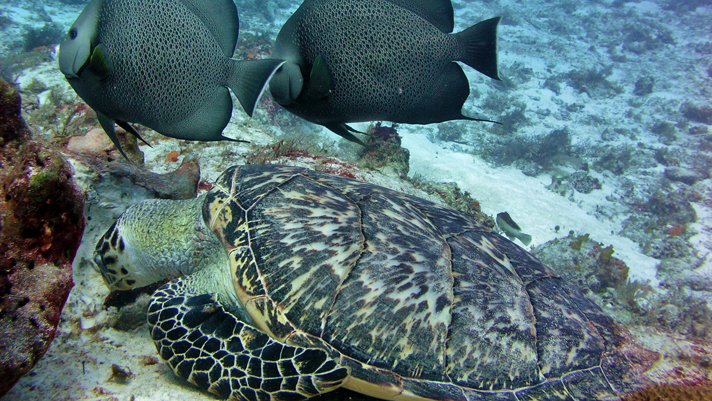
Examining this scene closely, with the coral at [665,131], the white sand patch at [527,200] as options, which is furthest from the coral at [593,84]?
the white sand patch at [527,200]

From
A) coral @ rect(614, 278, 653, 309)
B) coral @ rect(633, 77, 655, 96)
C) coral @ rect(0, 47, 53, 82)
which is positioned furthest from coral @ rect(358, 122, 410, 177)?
coral @ rect(633, 77, 655, 96)

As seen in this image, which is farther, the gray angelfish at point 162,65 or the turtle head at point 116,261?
the turtle head at point 116,261

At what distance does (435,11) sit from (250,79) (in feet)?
3.26

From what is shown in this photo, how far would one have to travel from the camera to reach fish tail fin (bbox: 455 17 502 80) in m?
1.44

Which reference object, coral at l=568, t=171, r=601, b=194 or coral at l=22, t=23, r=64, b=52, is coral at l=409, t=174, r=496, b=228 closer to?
coral at l=568, t=171, r=601, b=194

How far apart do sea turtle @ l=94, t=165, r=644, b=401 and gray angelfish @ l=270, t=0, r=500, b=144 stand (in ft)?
2.58

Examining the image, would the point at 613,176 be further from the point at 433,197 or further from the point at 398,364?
the point at 398,364

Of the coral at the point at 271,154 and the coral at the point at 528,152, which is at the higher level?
the coral at the point at 271,154

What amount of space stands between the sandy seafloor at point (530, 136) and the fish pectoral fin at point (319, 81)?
64.6 inches

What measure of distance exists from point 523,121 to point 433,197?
1056cm

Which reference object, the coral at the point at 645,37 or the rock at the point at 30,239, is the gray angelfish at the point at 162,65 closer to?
the rock at the point at 30,239

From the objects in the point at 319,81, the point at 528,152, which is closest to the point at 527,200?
the point at 528,152

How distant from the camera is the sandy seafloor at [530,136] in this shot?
6.24 feet

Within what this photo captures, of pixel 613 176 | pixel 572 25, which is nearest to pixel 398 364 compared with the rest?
pixel 613 176
